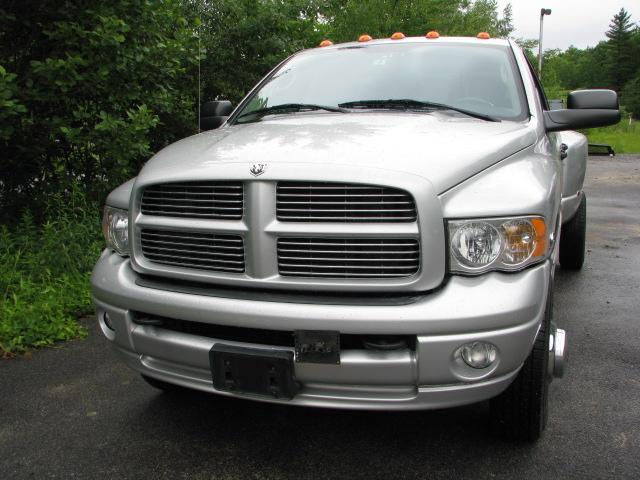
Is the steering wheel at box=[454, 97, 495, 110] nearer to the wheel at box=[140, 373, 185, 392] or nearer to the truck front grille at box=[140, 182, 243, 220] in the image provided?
the truck front grille at box=[140, 182, 243, 220]

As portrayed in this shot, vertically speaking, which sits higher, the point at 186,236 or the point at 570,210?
the point at 186,236

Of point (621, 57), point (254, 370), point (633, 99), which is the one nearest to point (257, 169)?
point (254, 370)

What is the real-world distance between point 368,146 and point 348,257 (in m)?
0.46

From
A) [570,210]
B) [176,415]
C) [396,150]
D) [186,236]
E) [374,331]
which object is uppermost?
[396,150]

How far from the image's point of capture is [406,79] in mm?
3445

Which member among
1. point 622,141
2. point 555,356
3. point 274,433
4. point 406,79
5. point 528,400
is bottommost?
point 622,141

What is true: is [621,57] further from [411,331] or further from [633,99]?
[411,331]

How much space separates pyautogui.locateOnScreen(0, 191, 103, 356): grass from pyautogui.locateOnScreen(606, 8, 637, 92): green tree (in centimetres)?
9259

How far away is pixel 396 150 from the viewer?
7.70ft

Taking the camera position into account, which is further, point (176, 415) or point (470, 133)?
point (176, 415)

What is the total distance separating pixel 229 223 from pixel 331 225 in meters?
0.38

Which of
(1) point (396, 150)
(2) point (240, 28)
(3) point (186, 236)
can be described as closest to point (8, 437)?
(3) point (186, 236)

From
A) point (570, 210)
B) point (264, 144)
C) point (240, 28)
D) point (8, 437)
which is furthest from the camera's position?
point (240, 28)

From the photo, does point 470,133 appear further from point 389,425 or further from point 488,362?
point 389,425
